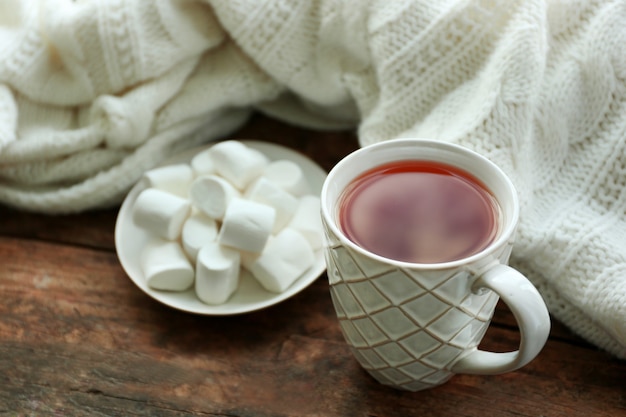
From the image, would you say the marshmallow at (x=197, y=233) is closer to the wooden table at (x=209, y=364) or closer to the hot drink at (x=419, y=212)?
the wooden table at (x=209, y=364)

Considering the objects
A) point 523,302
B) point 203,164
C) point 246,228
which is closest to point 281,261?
point 246,228

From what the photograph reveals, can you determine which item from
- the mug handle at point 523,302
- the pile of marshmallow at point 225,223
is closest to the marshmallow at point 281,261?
the pile of marshmallow at point 225,223

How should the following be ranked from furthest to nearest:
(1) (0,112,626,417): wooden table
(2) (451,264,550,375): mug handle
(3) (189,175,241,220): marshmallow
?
(3) (189,175,241,220): marshmallow
(1) (0,112,626,417): wooden table
(2) (451,264,550,375): mug handle

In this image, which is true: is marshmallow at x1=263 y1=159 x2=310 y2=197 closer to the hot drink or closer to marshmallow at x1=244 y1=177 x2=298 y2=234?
marshmallow at x1=244 y1=177 x2=298 y2=234

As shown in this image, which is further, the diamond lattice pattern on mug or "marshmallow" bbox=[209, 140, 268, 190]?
"marshmallow" bbox=[209, 140, 268, 190]

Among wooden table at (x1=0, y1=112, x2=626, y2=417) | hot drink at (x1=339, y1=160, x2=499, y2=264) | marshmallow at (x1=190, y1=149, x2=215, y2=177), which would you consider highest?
hot drink at (x1=339, y1=160, x2=499, y2=264)

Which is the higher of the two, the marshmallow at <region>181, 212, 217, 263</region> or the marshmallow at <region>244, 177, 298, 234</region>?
the marshmallow at <region>244, 177, 298, 234</region>

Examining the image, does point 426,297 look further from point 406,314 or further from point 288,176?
point 288,176

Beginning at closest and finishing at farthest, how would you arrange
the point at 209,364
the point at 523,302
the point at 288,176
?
Answer: the point at 523,302, the point at 209,364, the point at 288,176

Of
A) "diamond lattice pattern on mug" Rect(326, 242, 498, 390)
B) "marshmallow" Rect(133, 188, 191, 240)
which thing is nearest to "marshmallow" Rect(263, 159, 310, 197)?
"marshmallow" Rect(133, 188, 191, 240)
